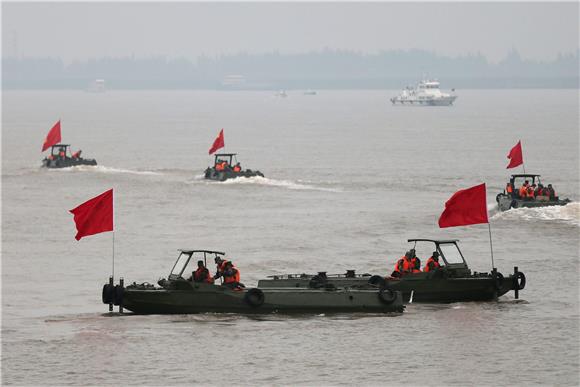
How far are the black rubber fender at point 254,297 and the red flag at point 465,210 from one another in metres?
7.09

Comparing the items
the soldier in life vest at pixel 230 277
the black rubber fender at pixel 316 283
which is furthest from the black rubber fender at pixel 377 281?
the soldier in life vest at pixel 230 277

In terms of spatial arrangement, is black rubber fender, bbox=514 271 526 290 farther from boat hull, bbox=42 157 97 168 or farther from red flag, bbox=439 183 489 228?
boat hull, bbox=42 157 97 168

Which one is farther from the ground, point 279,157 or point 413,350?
point 279,157

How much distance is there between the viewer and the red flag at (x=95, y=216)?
137ft

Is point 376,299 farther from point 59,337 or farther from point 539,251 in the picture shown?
point 539,251

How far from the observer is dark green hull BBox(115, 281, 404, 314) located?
40.9 m

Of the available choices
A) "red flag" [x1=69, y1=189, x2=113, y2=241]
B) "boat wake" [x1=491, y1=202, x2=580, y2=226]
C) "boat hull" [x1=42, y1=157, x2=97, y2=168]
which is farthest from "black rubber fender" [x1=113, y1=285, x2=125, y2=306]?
Result: "boat hull" [x1=42, y1=157, x2=97, y2=168]

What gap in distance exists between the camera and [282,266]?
178 feet

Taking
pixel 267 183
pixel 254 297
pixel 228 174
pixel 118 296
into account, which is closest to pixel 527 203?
pixel 267 183

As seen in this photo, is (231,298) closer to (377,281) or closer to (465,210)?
(377,281)

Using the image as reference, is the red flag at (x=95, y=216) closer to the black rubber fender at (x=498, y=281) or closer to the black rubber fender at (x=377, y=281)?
the black rubber fender at (x=377, y=281)

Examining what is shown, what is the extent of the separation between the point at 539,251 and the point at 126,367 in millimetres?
26404

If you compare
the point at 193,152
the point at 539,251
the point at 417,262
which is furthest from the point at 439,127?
the point at 417,262

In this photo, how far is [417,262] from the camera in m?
43.7
